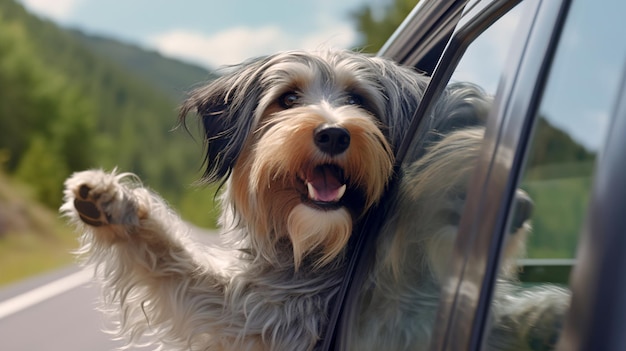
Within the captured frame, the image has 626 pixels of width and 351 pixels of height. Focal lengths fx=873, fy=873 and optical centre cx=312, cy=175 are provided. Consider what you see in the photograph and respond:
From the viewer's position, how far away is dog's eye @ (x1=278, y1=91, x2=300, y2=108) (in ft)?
9.52

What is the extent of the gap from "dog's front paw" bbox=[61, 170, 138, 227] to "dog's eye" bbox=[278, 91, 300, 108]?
0.61 metres

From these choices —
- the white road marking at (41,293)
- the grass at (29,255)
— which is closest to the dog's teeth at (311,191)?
the white road marking at (41,293)

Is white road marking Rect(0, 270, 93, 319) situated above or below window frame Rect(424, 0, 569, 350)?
below

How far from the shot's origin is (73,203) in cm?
289

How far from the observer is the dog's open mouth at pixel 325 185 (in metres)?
2.65

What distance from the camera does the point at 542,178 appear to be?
1.35 meters

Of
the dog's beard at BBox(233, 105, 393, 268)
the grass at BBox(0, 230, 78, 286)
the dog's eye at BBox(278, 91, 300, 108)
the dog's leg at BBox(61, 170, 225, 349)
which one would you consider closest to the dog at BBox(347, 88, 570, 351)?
the dog's beard at BBox(233, 105, 393, 268)

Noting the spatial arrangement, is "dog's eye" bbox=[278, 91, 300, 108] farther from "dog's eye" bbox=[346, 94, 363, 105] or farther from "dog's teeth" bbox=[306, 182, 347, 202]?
"dog's teeth" bbox=[306, 182, 347, 202]

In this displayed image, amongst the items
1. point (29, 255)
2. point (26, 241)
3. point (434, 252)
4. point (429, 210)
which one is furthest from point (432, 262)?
point (26, 241)

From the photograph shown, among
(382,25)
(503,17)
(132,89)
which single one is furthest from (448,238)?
(132,89)

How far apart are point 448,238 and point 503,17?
0.48m

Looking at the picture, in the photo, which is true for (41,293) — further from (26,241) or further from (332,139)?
(26,241)

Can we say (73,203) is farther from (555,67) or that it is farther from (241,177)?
(555,67)

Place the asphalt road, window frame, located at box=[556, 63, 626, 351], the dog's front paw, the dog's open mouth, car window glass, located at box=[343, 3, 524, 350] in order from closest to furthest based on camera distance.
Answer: window frame, located at box=[556, 63, 626, 351], car window glass, located at box=[343, 3, 524, 350], the dog's open mouth, the dog's front paw, the asphalt road
